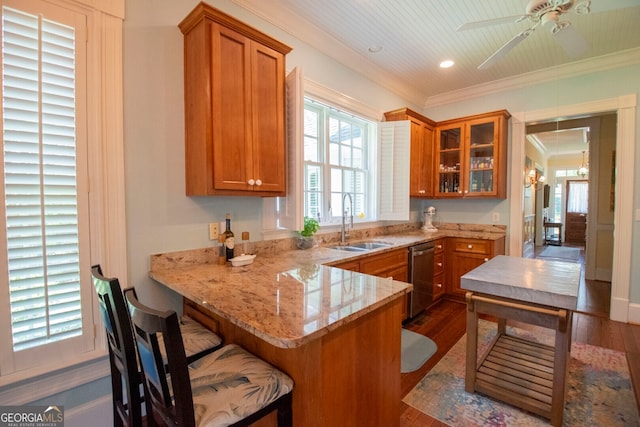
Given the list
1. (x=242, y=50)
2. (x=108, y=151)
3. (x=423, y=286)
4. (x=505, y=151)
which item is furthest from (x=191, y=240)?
(x=505, y=151)

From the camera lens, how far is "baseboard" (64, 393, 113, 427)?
4.93 ft

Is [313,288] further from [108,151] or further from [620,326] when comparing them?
[620,326]

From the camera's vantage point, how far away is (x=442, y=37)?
108 inches

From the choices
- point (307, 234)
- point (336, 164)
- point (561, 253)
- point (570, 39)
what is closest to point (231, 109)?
point (307, 234)

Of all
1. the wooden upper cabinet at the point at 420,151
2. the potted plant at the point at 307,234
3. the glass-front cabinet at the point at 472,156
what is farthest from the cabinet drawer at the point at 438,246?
the potted plant at the point at 307,234

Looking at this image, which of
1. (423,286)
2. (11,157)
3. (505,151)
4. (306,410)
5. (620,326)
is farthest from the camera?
(505,151)

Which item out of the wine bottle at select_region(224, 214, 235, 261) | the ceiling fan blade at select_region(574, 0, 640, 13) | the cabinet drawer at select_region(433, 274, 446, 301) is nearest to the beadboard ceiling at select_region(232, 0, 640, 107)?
the ceiling fan blade at select_region(574, 0, 640, 13)

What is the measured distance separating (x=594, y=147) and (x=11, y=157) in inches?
277

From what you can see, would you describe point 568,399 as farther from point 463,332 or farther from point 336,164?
point 336,164

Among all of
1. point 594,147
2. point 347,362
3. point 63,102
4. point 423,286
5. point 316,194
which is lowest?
A: point 423,286

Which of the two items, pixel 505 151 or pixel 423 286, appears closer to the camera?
pixel 423 286

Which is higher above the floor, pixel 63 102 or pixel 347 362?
pixel 63 102

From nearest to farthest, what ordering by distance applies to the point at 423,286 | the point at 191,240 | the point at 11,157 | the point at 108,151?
the point at 11,157 → the point at 108,151 → the point at 191,240 → the point at 423,286

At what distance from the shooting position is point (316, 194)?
300 cm
